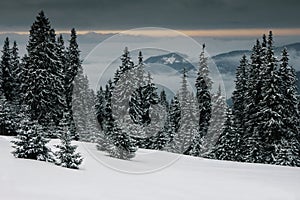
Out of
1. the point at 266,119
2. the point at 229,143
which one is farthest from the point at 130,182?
the point at 229,143

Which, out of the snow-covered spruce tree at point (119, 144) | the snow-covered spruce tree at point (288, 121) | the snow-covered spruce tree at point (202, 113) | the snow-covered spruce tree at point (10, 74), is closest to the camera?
the snow-covered spruce tree at point (119, 144)

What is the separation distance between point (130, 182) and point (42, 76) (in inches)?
1111

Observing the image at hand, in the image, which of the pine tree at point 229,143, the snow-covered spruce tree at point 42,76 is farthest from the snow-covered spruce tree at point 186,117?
the snow-covered spruce tree at point 42,76

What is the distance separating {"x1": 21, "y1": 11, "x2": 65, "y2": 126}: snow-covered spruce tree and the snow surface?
21.8m

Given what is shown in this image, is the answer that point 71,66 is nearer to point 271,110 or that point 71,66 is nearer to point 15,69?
point 15,69

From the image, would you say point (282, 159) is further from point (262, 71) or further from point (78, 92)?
point (78, 92)

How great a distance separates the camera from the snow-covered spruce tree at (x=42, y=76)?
4109 cm

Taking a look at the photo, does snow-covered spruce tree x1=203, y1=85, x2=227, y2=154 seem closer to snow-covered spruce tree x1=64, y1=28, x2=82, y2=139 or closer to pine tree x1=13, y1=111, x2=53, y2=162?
snow-covered spruce tree x1=64, y1=28, x2=82, y2=139

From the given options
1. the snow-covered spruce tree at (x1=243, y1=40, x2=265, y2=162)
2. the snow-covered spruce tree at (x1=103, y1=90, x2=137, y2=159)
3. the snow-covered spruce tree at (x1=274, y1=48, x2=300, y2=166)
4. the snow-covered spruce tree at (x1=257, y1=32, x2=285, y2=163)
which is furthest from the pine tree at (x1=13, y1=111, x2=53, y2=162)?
the snow-covered spruce tree at (x1=243, y1=40, x2=265, y2=162)

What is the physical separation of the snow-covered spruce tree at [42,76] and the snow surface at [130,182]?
2182 cm

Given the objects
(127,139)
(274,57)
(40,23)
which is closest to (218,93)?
(274,57)

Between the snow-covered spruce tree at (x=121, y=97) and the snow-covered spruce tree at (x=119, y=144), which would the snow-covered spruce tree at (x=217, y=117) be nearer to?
the snow-covered spruce tree at (x=119, y=144)

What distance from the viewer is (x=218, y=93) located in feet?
148

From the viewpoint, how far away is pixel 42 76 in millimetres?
41031
